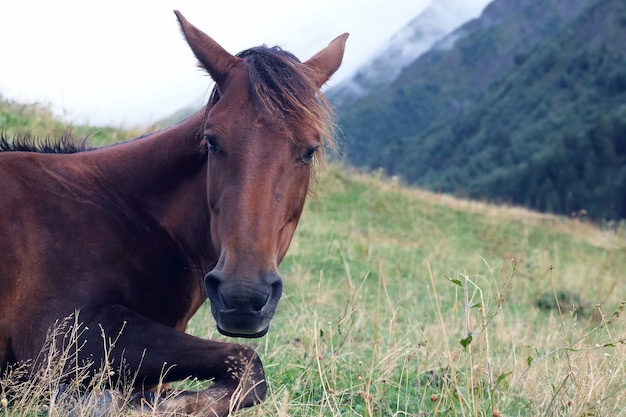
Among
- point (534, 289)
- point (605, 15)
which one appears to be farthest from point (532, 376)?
point (605, 15)

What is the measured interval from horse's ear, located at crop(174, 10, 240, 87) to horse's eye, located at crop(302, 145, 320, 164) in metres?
0.55

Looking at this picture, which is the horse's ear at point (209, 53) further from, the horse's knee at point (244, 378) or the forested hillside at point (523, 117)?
the forested hillside at point (523, 117)

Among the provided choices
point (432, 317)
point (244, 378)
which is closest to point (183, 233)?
point (244, 378)

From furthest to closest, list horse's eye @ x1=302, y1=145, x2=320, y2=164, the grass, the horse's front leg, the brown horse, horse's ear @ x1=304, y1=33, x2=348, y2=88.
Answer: horse's ear @ x1=304, y1=33, x2=348, y2=88
the grass
horse's eye @ x1=302, y1=145, x2=320, y2=164
the horse's front leg
the brown horse

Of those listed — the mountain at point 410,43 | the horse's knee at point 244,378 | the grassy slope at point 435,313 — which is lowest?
the mountain at point 410,43

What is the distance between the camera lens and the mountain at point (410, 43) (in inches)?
5886

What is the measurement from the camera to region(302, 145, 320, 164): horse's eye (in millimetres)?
2850

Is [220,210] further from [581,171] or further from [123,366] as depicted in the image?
[581,171]

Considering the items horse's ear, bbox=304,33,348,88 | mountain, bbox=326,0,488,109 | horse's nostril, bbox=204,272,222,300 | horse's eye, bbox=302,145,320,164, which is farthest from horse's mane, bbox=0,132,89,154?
mountain, bbox=326,0,488,109

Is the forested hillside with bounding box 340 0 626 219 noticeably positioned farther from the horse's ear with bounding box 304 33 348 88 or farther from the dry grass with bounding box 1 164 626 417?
the horse's ear with bounding box 304 33 348 88

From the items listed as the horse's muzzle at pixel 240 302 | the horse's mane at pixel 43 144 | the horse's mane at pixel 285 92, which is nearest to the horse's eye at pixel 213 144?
the horse's mane at pixel 285 92

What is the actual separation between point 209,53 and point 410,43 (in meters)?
178

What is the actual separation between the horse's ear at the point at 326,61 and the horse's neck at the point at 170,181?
630 mm

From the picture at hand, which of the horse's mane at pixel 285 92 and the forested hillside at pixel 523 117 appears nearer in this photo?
the horse's mane at pixel 285 92
